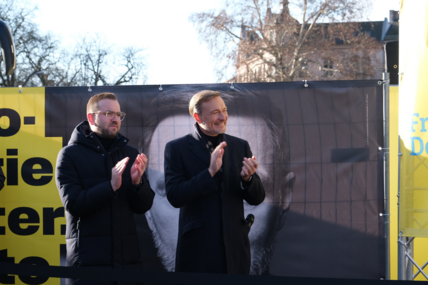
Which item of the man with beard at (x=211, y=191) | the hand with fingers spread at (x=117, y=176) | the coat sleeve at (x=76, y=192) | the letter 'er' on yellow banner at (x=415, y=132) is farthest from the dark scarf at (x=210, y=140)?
the letter 'er' on yellow banner at (x=415, y=132)

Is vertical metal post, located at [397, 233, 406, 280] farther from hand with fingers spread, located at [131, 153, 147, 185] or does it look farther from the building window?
the building window

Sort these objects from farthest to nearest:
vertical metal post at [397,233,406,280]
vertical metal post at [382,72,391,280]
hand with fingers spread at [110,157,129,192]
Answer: vertical metal post at [382,72,391,280]
vertical metal post at [397,233,406,280]
hand with fingers spread at [110,157,129,192]

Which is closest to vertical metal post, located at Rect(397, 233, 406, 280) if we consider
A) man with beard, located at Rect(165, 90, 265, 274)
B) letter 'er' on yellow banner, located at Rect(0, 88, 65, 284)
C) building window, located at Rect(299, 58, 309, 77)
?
man with beard, located at Rect(165, 90, 265, 274)

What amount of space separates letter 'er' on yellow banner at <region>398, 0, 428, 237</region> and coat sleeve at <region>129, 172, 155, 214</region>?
6.03 feet

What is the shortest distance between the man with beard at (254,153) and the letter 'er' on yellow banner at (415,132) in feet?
3.43

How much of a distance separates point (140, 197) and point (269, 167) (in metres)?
1.56

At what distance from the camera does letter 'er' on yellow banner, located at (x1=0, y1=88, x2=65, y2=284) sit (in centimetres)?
404

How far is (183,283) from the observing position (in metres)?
1.44

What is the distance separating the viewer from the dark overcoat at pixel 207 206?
272 cm

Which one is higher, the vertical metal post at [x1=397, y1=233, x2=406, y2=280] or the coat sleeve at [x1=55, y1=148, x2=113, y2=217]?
the coat sleeve at [x1=55, y1=148, x2=113, y2=217]

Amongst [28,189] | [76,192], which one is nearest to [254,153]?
[76,192]

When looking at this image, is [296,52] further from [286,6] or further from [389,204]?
[389,204]

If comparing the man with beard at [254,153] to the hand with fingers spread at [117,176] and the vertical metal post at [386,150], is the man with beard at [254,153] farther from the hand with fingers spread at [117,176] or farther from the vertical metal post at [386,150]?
the hand with fingers spread at [117,176]

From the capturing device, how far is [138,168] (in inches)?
108
